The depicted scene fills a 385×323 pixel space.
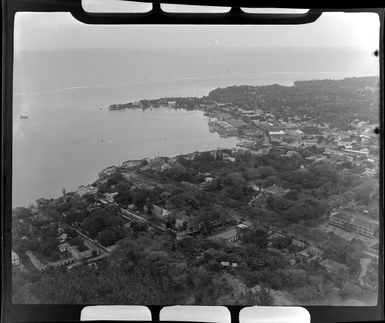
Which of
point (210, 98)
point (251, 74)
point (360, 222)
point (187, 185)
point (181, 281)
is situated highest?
point (251, 74)

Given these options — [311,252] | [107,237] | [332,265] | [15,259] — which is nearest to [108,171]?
[107,237]

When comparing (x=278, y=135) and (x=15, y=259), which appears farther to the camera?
(x=278, y=135)

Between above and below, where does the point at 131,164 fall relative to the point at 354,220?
above

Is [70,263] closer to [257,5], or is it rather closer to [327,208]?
[327,208]

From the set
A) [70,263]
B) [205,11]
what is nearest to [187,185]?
[70,263]

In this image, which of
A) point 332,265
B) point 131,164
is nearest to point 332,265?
point 332,265

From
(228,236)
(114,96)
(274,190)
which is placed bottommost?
(228,236)

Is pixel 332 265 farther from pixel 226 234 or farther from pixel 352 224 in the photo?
pixel 226 234
